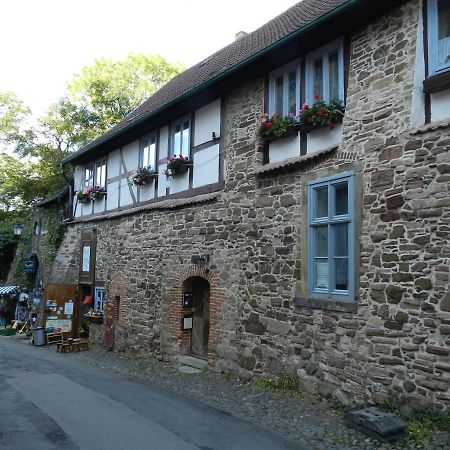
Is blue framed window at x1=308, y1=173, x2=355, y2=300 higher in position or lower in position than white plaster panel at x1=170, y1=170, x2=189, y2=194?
lower

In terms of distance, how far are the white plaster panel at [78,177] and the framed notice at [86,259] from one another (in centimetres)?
260

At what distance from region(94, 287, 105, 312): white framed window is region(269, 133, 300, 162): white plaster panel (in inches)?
312

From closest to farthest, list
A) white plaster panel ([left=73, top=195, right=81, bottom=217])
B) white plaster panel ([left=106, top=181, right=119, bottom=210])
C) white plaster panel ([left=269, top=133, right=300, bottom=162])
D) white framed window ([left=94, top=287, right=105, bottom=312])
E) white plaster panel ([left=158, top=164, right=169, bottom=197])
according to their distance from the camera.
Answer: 1. white plaster panel ([left=269, top=133, right=300, bottom=162])
2. white plaster panel ([left=158, top=164, right=169, bottom=197])
3. white plaster panel ([left=106, top=181, right=119, bottom=210])
4. white framed window ([left=94, top=287, right=105, bottom=312])
5. white plaster panel ([left=73, top=195, right=81, bottom=217])

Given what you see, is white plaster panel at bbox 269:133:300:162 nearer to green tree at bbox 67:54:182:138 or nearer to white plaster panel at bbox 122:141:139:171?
white plaster panel at bbox 122:141:139:171

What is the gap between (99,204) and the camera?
15.5 m

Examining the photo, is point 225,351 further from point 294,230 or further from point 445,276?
point 445,276

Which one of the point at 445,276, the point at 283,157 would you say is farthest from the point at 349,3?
the point at 445,276

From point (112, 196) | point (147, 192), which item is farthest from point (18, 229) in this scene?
point (147, 192)

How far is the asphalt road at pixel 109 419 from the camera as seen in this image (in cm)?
550

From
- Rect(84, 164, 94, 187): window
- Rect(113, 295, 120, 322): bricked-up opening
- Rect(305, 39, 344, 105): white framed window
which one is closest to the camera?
Rect(305, 39, 344, 105): white framed window

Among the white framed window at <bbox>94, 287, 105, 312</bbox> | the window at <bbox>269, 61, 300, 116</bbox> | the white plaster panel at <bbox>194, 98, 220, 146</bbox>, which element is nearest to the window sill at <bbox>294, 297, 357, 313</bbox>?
the window at <bbox>269, 61, 300, 116</bbox>

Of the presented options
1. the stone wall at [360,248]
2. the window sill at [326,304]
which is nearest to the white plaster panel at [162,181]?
the stone wall at [360,248]

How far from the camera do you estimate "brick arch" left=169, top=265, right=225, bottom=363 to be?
9.62 m

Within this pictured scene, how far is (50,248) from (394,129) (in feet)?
50.4
